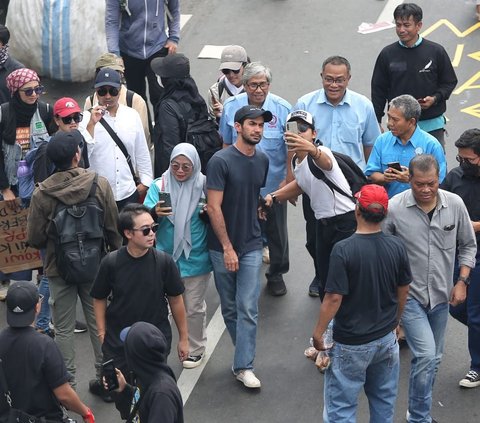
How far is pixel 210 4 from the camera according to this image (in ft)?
49.1

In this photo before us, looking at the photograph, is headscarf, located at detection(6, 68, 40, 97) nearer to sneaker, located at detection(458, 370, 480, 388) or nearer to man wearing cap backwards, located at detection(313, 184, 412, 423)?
man wearing cap backwards, located at detection(313, 184, 412, 423)

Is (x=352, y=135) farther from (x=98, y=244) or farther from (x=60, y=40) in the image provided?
(x=60, y=40)

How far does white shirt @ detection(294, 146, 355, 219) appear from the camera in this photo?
795 cm

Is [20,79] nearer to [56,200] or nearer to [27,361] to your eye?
[56,200]

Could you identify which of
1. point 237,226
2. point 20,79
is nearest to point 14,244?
point 20,79

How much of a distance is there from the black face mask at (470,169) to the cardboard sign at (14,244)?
3540 millimetres

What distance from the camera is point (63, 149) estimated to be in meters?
7.73

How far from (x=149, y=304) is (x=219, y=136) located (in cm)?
245

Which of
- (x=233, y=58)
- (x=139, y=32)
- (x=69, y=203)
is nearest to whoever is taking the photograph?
(x=69, y=203)

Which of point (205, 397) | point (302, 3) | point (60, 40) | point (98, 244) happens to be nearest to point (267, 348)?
point (205, 397)

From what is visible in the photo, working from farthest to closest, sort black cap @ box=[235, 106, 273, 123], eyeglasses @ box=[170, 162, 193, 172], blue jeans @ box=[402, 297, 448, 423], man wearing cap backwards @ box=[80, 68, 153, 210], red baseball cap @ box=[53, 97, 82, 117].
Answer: man wearing cap backwards @ box=[80, 68, 153, 210] < red baseball cap @ box=[53, 97, 82, 117] < eyeglasses @ box=[170, 162, 193, 172] < black cap @ box=[235, 106, 273, 123] < blue jeans @ box=[402, 297, 448, 423]

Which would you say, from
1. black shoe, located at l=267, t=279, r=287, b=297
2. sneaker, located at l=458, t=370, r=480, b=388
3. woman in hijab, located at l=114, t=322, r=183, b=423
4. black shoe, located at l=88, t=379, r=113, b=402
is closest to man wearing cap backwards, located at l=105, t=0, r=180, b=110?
black shoe, located at l=267, t=279, r=287, b=297

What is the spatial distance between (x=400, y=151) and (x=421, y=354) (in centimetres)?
176

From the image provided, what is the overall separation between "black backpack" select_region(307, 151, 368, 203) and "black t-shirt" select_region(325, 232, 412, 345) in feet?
3.78
